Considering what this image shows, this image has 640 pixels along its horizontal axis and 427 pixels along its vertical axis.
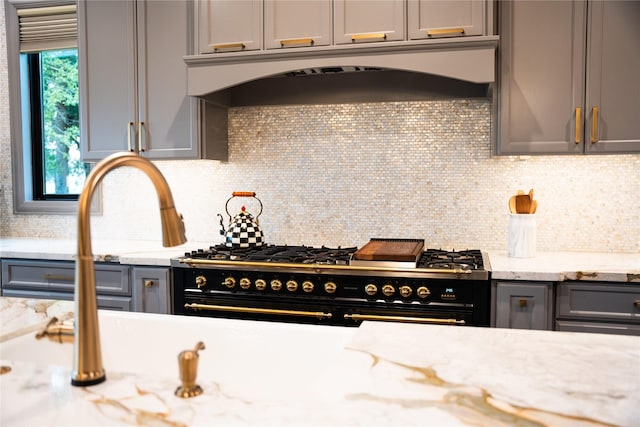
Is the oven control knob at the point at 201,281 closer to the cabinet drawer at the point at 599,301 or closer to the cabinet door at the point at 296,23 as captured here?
the cabinet door at the point at 296,23

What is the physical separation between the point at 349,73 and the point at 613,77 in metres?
1.36

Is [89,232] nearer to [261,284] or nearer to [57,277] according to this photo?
[261,284]

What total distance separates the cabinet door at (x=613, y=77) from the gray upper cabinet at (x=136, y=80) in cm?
204

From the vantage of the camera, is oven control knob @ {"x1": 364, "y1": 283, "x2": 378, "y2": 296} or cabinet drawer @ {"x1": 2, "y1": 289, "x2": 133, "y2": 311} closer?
oven control knob @ {"x1": 364, "y1": 283, "x2": 378, "y2": 296}

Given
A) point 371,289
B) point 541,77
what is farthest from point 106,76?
point 541,77

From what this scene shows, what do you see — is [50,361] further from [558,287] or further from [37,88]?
[37,88]

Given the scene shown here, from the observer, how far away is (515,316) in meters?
2.53

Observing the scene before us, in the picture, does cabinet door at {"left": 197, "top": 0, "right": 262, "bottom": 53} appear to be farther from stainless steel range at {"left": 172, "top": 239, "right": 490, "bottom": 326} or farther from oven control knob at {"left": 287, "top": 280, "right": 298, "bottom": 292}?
oven control knob at {"left": 287, "top": 280, "right": 298, "bottom": 292}

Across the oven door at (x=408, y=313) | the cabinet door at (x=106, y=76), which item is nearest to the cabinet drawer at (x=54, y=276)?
the cabinet door at (x=106, y=76)

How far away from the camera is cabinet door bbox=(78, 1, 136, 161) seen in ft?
10.9

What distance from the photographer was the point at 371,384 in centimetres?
107

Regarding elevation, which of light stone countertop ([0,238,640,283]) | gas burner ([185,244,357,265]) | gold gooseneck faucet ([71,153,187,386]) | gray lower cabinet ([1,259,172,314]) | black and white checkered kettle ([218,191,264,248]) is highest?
gold gooseneck faucet ([71,153,187,386])

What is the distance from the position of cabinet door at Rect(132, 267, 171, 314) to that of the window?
3.78 ft

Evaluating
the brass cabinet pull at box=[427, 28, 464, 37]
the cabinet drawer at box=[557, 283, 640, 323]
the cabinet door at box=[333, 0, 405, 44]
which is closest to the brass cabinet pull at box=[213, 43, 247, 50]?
the cabinet door at box=[333, 0, 405, 44]
